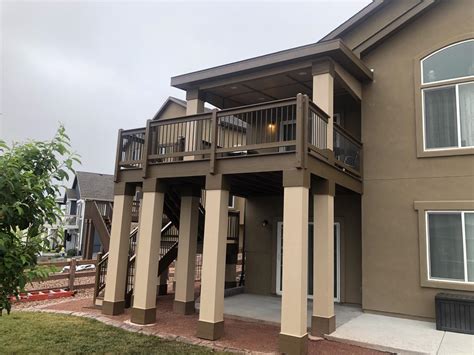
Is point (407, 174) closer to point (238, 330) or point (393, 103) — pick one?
point (393, 103)

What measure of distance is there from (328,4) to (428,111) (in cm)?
619

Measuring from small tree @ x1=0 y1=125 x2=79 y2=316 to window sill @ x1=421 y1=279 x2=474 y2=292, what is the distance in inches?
300

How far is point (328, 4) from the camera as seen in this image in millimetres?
12789

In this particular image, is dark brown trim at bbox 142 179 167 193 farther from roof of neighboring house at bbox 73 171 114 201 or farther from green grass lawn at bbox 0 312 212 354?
roof of neighboring house at bbox 73 171 114 201

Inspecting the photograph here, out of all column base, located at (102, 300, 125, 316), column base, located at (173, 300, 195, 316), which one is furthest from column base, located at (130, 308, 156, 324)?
column base, located at (173, 300, 195, 316)

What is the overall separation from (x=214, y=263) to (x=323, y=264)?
2.07 meters

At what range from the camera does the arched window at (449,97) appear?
26.9ft

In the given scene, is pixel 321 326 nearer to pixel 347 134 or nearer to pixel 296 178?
pixel 296 178

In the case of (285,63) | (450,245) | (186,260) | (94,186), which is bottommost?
(186,260)

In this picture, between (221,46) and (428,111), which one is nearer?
(428,111)

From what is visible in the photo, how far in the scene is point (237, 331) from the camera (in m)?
7.25

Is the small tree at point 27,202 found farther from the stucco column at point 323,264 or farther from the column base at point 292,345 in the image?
the stucco column at point 323,264

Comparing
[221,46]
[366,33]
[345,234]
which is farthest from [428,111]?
[221,46]

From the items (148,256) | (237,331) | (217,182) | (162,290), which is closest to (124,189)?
(148,256)
